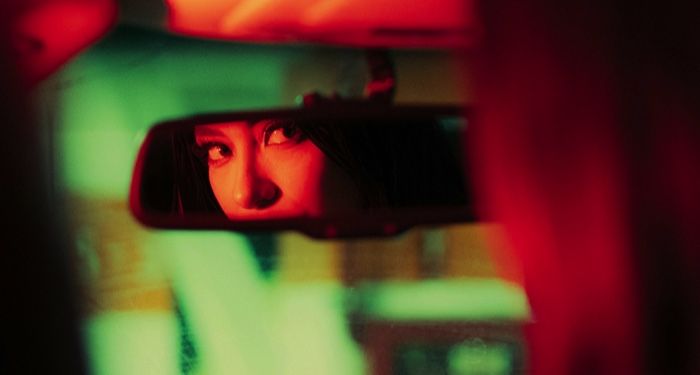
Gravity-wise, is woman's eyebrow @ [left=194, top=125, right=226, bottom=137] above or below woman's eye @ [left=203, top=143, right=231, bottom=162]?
above

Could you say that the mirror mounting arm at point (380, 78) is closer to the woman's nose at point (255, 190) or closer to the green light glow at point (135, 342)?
the woman's nose at point (255, 190)

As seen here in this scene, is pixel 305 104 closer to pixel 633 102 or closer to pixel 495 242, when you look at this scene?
pixel 495 242

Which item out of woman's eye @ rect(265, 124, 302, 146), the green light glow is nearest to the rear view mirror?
woman's eye @ rect(265, 124, 302, 146)

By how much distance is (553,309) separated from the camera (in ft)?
8.50

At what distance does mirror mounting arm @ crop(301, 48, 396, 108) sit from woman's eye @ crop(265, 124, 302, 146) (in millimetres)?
152

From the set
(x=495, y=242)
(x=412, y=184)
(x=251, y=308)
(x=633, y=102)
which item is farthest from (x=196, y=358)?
(x=633, y=102)

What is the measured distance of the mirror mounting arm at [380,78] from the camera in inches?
117

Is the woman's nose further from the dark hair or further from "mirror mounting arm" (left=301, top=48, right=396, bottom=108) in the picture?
"mirror mounting arm" (left=301, top=48, right=396, bottom=108)

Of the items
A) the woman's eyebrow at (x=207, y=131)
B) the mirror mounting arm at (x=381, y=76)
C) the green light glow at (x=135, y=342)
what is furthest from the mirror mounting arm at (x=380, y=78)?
the green light glow at (x=135, y=342)

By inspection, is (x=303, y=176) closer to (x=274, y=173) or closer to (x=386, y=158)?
(x=274, y=173)

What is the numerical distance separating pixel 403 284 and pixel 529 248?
0.85m

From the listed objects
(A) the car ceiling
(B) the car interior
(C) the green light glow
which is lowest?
(C) the green light glow

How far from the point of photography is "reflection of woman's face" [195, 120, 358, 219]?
306 cm

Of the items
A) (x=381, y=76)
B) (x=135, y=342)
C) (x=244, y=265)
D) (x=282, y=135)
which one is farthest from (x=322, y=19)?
(x=135, y=342)
